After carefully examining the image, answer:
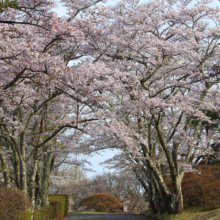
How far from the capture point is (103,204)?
99.3ft

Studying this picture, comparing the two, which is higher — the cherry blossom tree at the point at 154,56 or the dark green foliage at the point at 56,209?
the cherry blossom tree at the point at 154,56

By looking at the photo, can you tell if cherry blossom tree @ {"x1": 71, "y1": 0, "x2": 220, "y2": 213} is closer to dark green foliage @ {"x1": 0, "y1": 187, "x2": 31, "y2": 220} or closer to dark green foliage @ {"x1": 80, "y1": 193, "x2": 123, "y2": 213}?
dark green foliage @ {"x1": 0, "y1": 187, "x2": 31, "y2": 220}

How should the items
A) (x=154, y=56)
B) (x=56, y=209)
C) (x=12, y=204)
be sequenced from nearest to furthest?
(x=12, y=204), (x=154, y=56), (x=56, y=209)

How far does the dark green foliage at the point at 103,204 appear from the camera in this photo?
3036cm

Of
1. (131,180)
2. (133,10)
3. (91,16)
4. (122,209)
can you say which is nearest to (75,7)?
(91,16)

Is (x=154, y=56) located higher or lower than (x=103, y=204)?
higher

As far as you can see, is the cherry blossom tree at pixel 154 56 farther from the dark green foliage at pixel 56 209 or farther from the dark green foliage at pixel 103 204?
the dark green foliage at pixel 103 204

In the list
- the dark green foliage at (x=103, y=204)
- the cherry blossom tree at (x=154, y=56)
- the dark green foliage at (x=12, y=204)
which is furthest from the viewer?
the dark green foliage at (x=103, y=204)

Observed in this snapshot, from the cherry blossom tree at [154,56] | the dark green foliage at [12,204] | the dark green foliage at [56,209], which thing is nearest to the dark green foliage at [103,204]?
the dark green foliage at [56,209]

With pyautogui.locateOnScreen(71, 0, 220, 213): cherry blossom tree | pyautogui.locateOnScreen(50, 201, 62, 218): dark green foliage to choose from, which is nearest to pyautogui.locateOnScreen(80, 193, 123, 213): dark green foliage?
pyautogui.locateOnScreen(50, 201, 62, 218): dark green foliage

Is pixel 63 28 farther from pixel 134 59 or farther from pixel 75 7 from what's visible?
pixel 134 59

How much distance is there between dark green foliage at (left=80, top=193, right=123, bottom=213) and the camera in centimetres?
3036

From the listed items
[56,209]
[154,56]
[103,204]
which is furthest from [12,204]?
[103,204]

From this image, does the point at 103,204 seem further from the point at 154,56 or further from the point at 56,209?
the point at 154,56
